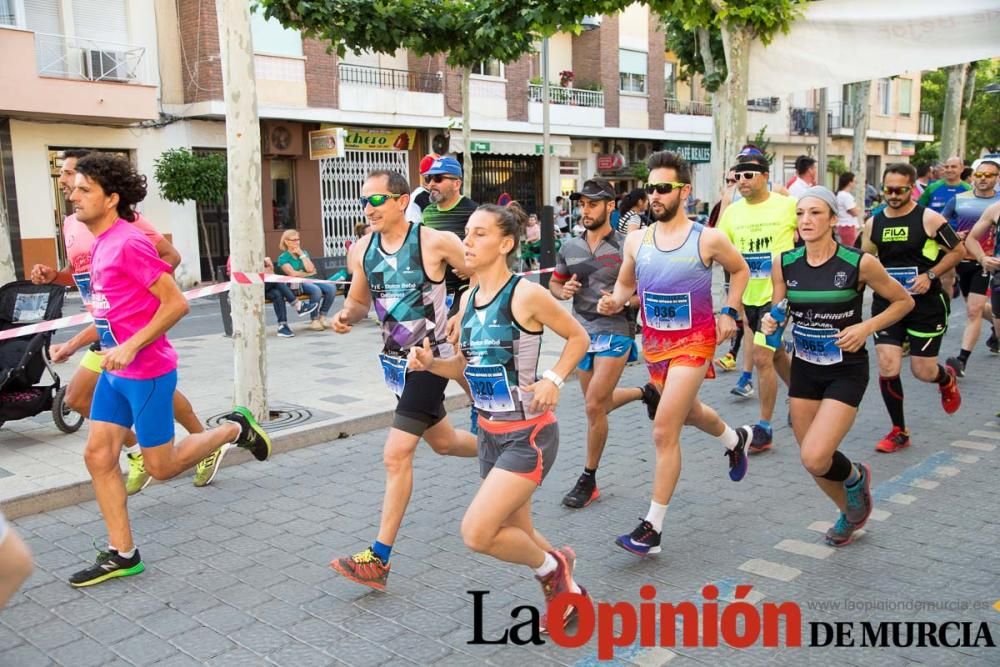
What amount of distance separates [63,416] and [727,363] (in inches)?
248

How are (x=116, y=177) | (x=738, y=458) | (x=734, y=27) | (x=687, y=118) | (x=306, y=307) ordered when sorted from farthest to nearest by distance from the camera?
(x=687, y=118) < (x=306, y=307) < (x=734, y=27) < (x=738, y=458) < (x=116, y=177)

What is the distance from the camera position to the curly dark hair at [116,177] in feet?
14.1

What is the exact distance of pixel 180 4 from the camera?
2055 centimetres

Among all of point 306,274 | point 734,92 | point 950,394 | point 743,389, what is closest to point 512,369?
point 950,394

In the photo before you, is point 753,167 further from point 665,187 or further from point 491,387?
point 491,387

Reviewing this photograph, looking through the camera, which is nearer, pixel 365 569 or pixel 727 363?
pixel 365 569

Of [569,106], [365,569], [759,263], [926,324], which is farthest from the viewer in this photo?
[569,106]

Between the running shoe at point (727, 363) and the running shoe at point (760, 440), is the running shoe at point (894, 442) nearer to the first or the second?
the running shoe at point (760, 440)

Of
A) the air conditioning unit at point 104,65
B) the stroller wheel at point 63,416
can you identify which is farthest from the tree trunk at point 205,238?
the stroller wheel at point 63,416

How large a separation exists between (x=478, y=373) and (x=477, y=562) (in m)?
1.27

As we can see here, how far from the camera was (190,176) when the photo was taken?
19219mm

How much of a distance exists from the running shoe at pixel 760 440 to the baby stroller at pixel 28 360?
16.7ft

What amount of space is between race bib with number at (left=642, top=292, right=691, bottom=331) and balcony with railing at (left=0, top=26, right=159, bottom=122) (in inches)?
653

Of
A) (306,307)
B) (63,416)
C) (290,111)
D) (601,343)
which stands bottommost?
(306,307)
